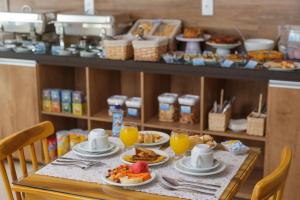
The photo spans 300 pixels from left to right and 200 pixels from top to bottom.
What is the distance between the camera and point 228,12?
3.43 meters

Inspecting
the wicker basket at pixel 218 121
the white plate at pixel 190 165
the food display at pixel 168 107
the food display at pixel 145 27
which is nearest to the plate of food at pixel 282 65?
the wicker basket at pixel 218 121

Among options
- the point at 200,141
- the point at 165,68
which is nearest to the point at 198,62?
the point at 165,68

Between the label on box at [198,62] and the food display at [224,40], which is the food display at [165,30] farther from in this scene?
the label on box at [198,62]

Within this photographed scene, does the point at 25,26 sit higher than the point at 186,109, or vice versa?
the point at 25,26

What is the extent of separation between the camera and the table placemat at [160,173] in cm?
175

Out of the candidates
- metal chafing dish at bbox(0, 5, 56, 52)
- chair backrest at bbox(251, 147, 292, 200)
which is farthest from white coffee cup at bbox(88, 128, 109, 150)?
metal chafing dish at bbox(0, 5, 56, 52)

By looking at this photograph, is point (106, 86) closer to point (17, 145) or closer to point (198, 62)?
point (198, 62)

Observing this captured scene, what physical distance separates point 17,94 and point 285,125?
6.18 feet

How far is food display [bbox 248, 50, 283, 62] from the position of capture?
10.3ft

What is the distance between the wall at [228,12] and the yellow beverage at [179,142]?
1551 millimetres

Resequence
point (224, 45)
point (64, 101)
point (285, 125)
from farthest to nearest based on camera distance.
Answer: point (64, 101) → point (224, 45) → point (285, 125)

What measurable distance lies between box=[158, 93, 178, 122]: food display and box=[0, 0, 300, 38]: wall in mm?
565

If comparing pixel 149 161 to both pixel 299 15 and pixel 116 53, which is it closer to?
pixel 116 53

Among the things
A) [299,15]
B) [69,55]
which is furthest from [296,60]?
[69,55]
